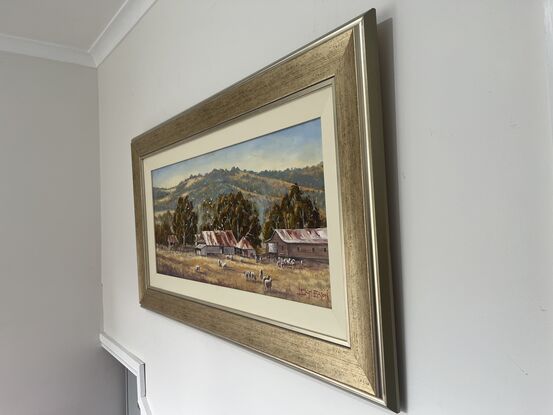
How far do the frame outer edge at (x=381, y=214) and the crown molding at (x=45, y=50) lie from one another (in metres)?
1.84

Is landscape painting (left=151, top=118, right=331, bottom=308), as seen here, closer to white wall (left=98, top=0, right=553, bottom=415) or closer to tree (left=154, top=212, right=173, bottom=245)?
tree (left=154, top=212, right=173, bottom=245)

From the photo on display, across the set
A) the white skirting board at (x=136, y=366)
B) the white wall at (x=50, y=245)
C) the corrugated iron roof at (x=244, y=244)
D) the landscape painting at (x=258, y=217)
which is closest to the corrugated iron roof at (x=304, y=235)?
the landscape painting at (x=258, y=217)

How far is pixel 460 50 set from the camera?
1.85 ft

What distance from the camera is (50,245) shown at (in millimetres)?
1957

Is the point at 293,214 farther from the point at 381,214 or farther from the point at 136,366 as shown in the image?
the point at 136,366

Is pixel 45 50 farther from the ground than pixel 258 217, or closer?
farther from the ground

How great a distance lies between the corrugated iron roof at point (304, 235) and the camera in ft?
2.46

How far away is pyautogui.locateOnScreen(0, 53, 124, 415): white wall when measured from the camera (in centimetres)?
186

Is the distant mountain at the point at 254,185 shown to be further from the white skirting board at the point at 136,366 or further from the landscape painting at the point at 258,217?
the white skirting board at the point at 136,366

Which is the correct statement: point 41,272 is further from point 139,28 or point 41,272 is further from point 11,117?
point 139,28

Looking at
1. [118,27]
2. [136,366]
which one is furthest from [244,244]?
[118,27]

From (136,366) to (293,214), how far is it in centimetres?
114
